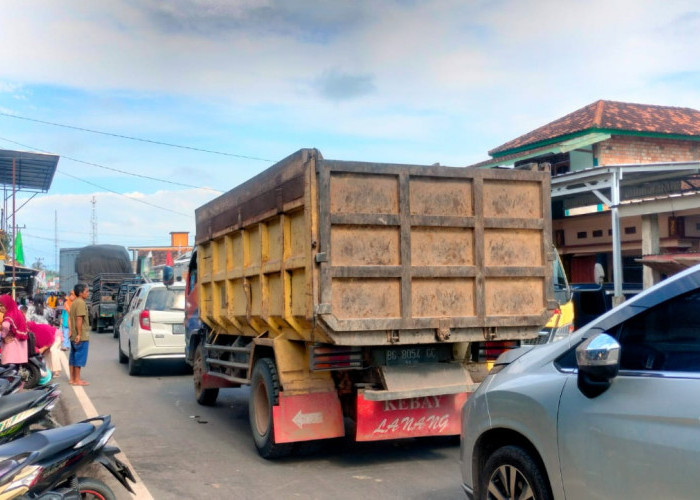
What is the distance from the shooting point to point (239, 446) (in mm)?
7844

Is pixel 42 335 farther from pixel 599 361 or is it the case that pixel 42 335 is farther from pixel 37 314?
pixel 599 361

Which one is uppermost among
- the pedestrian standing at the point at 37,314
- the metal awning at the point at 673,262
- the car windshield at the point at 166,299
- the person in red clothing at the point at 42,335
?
the metal awning at the point at 673,262

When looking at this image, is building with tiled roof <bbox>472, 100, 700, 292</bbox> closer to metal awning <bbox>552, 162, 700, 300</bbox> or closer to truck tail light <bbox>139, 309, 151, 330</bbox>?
metal awning <bbox>552, 162, 700, 300</bbox>

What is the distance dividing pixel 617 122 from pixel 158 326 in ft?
50.3

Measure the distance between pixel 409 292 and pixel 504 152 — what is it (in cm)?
1903

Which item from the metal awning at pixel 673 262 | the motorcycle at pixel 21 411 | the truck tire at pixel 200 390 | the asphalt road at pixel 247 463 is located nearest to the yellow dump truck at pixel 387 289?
the asphalt road at pixel 247 463

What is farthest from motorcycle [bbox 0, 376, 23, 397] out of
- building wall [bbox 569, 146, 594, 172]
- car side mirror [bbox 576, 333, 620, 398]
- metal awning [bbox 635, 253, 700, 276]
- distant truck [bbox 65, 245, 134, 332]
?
distant truck [bbox 65, 245, 134, 332]

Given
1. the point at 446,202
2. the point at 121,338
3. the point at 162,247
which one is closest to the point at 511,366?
the point at 446,202

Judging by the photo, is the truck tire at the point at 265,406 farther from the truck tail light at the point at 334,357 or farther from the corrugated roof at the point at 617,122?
the corrugated roof at the point at 617,122

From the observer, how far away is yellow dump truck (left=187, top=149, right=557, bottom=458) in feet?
20.5

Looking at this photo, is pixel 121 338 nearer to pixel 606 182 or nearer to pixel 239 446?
pixel 239 446

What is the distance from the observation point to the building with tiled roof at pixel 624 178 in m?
16.4

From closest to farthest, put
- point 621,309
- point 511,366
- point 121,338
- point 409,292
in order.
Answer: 1. point 621,309
2. point 511,366
3. point 409,292
4. point 121,338

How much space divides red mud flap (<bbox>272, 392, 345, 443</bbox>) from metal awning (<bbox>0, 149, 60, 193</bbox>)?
21078 millimetres
